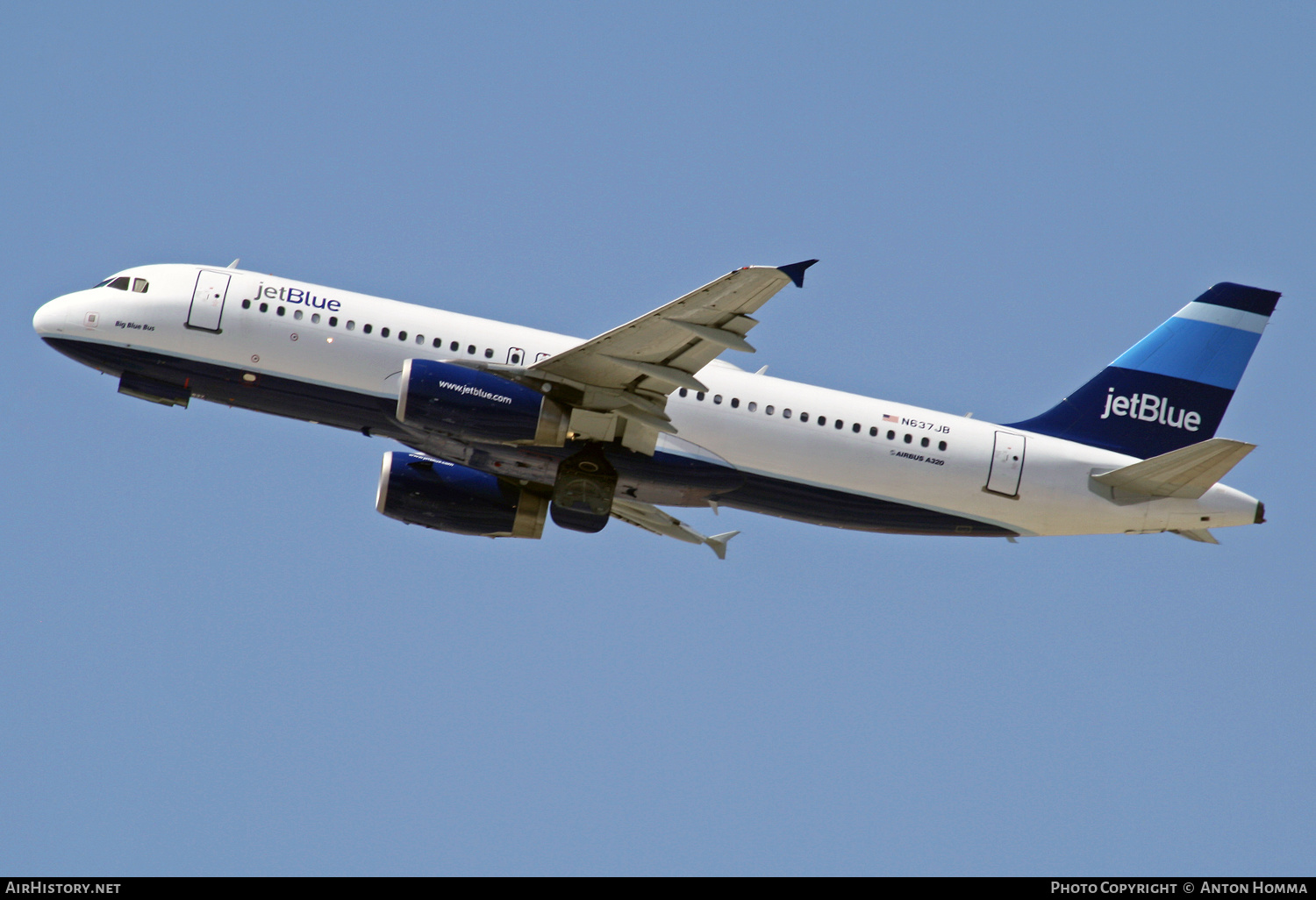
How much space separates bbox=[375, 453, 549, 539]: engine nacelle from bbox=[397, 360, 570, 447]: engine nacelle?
4.35m

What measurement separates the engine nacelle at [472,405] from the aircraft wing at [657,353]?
2.45 ft

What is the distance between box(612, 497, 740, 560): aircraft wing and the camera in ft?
127

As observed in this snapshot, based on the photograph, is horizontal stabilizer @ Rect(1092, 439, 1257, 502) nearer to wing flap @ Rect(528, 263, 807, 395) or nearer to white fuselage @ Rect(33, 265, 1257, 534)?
white fuselage @ Rect(33, 265, 1257, 534)

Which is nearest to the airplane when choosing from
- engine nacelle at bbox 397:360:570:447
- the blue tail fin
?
engine nacelle at bbox 397:360:570:447

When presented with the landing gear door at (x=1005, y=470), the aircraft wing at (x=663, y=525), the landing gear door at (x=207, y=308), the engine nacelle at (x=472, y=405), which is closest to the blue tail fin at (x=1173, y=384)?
the landing gear door at (x=1005, y=470)

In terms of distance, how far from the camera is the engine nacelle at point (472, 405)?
31531 mm

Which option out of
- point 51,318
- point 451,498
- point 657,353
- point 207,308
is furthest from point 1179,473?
point 51,318

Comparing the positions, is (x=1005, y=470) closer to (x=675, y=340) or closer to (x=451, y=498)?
(x=675, y=340)

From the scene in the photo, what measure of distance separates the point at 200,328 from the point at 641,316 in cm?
1114

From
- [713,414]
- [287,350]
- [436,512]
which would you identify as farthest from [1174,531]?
[287,350]

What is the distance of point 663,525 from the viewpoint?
129 feet

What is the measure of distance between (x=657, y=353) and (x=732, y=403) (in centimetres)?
346

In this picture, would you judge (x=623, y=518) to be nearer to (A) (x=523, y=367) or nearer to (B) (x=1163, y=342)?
(A) (x=523, y=367)

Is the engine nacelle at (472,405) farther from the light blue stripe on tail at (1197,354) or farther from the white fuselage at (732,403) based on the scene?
the light blue stripe on tail at (1197,354)
